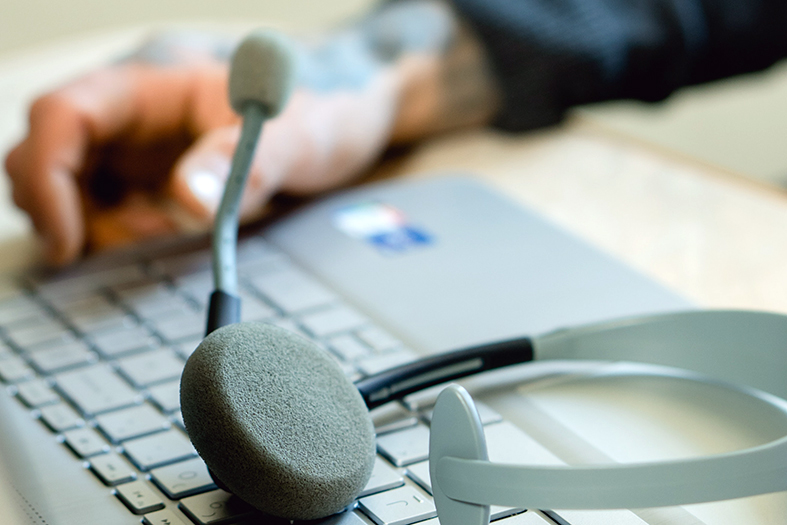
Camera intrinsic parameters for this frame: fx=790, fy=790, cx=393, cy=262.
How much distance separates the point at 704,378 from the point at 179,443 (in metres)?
0.20

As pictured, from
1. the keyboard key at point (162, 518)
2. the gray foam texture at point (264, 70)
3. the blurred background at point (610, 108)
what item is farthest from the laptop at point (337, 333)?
the blurred background at point (610, 108)

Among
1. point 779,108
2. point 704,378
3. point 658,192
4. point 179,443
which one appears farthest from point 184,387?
point 779,108

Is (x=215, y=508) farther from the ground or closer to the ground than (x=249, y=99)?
closer to the ground

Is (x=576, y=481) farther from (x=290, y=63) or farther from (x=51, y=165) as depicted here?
(x=51, y=165)

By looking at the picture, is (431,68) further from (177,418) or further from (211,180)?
(177,418)

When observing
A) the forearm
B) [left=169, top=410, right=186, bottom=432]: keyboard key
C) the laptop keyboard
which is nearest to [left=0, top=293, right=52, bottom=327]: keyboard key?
the laptop keyboard

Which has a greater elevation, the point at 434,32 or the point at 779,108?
the point at 434,32

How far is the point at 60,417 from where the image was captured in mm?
299

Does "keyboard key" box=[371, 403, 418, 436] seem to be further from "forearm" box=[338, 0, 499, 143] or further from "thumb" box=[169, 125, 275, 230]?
"forearm" box=[338, 0, 499, 143]

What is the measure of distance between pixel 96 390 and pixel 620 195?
34 centimetres

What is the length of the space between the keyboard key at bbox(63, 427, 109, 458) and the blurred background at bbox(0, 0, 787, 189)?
2.23 ft

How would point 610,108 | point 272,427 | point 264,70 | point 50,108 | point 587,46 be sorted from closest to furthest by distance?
point 272,427 → point 264,70 → point 50,108 → point 587,46 → point 610,108

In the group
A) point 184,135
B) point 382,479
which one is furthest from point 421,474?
point 184,135

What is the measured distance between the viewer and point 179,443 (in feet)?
0.94
